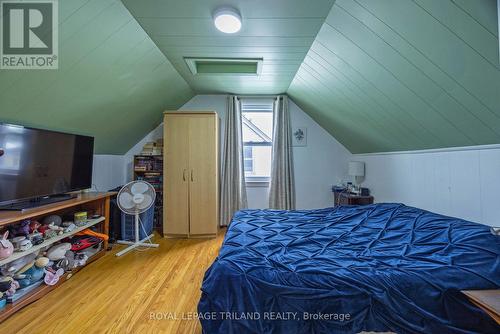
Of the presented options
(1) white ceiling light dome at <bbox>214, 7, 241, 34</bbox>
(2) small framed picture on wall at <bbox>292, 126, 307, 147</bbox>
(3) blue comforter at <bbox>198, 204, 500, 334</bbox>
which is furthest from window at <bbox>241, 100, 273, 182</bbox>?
(3) blue comforter at <bbox>198, 204, 500, 334</bbox>

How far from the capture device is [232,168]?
12.0 feet

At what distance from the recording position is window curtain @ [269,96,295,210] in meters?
3.68

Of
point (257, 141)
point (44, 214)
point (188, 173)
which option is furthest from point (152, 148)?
point (257, 141)

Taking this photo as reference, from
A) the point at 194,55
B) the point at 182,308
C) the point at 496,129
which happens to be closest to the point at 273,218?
the point at 182,308

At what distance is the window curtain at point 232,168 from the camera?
Answer: 3.65 meters

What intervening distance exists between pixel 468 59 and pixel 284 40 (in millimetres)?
1413

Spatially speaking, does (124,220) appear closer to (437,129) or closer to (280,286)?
(280,286)

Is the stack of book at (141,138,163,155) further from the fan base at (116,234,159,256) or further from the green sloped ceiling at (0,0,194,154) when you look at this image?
the fan base at (116,234,159,256)

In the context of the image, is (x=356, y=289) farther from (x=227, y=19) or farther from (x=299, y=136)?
(x=299, y=136)

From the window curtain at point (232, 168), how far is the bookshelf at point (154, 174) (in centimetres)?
102

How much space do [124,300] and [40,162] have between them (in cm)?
149

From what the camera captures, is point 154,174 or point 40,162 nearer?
point 40,162

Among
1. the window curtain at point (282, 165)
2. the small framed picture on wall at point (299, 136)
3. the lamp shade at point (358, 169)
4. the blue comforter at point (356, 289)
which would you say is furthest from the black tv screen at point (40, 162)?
the lamp shade at point (358, 169)

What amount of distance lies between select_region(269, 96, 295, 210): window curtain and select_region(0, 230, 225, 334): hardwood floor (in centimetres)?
162
